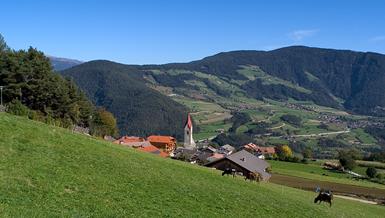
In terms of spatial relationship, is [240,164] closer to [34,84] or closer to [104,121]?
[34,84]

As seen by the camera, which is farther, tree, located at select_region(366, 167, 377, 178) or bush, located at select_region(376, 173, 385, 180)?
tree, located at select_region(366, 167, 377, 178)

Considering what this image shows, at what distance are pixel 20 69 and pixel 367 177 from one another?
10146cm

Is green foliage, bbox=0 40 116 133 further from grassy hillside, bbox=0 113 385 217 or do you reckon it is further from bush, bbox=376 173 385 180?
bush, bbox=376 173 385 180

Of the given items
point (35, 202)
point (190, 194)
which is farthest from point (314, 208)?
point (35, 202)

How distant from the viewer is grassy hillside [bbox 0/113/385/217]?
21844 mm

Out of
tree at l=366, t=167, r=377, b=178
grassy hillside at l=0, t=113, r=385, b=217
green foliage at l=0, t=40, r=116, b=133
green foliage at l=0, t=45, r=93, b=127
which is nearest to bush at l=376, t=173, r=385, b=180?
tree at l=366, t=167, r=377, b=178

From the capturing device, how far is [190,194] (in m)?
30.2

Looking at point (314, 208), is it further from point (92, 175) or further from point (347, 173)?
point (347, 173)

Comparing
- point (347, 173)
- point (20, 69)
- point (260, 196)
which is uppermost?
point (20, 69)

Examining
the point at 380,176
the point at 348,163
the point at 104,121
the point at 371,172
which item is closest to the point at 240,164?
the point at 104,121

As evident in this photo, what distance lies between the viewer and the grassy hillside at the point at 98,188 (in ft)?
71.7

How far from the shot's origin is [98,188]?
84.7 ft

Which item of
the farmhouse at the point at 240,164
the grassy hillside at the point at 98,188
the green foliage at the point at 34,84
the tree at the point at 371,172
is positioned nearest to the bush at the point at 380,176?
the tree at the point at 371,172

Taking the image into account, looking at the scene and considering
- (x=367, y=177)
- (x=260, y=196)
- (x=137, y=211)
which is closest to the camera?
(x=137, y=211)
